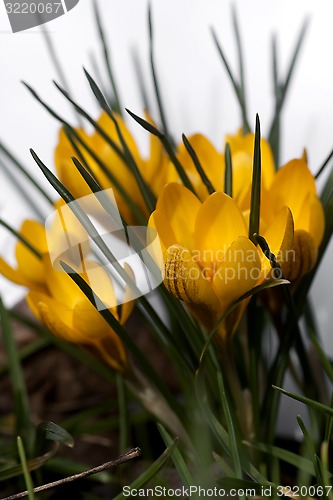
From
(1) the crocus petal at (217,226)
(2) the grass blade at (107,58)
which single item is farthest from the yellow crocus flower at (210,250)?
(2) the grass blade at (107,58)

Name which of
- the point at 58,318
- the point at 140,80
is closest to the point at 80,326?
the point at 58,318

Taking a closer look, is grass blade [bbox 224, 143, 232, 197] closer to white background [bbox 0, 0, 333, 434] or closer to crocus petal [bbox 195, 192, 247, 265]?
crocus petal [bbox 195, 192, 247, 265]

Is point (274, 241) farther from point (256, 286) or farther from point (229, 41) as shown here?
point (229, 41)

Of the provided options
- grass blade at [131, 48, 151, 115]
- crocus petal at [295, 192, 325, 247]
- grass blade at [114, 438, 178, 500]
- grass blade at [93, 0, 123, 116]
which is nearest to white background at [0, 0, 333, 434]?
grass blade at [131, 48, 151, 115]

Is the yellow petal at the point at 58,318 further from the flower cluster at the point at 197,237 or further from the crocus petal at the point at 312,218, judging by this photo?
the crocus petal at the point at 312,218

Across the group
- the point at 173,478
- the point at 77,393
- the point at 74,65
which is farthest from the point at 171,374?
the point at 74,65
